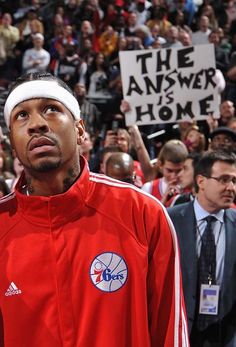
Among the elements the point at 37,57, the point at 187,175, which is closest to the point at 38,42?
the point at 37,57

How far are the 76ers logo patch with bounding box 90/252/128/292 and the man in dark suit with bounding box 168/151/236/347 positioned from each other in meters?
2.06

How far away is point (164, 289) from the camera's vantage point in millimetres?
2441

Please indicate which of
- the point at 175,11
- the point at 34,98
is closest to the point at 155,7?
the point at 175,11

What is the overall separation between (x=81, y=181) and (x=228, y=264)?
212 cm

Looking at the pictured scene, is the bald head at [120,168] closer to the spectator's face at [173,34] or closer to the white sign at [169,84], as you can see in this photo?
the white sign at [169,84]

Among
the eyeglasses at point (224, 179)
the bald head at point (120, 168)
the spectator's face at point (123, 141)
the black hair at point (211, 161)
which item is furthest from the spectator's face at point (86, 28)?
the eyeglasses at point (224, 179)

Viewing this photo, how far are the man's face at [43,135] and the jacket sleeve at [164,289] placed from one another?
35 centimetres

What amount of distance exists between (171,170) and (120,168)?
114 cm

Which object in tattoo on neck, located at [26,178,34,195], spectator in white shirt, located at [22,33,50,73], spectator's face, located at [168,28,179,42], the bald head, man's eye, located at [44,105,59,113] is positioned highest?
spectator's face, located at [168,28,179,42]

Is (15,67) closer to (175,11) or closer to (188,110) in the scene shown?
(175,11)

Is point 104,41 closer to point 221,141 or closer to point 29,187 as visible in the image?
point 221,141

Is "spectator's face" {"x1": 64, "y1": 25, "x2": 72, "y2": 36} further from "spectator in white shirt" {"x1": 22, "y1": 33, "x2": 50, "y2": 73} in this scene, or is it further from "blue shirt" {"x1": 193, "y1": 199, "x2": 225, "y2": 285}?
"blue shirt" {"x1": 193, "y1": 199, "x2": 225, "y2": 285}

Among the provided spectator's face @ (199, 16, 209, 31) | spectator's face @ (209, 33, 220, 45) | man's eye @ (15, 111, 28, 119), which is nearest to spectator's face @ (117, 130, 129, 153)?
man's eye @ (15, 111, 28, 119)

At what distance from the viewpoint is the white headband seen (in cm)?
246
